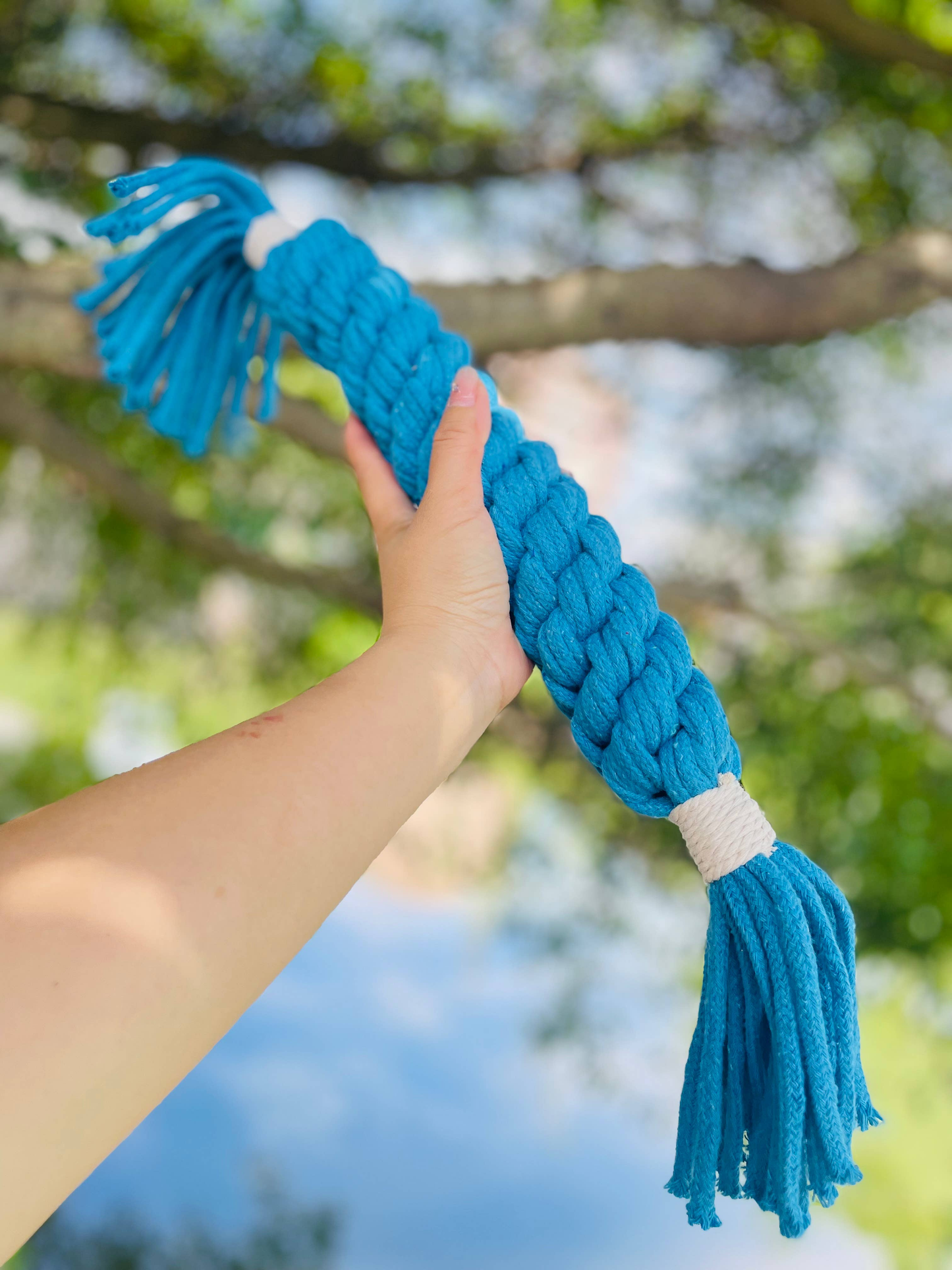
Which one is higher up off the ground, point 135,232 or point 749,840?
point 135,232

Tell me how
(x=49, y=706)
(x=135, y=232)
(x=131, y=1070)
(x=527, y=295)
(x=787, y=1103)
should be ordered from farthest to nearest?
(x=49, y=706) < (x=527, y=295) < (x=135, y=232) < (x=787, y=1103) < (x=131, y=1070)

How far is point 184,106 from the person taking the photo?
7.40 ft

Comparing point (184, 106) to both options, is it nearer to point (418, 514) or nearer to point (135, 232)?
point (135, 232)

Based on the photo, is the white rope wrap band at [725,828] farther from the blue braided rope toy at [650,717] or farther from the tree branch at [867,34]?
the tree branch at [867,34]

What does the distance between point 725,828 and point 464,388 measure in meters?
0.34

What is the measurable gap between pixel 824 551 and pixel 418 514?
1.86 m

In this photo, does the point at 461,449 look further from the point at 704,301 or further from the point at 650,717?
the point at 704,301

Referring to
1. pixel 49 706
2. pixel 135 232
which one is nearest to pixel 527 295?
pixel 135 232

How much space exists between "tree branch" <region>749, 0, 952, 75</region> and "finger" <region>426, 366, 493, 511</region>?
1.38m

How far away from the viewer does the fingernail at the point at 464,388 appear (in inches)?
27.3

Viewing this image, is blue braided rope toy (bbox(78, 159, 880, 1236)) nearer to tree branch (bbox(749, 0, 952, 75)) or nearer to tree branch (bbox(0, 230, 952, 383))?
tree branch (bbox(0, 230, 952, 383))

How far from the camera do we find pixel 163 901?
0.42m

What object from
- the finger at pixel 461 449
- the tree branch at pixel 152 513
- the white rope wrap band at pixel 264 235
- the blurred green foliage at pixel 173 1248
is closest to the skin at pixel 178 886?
the finger at pixel 461 449

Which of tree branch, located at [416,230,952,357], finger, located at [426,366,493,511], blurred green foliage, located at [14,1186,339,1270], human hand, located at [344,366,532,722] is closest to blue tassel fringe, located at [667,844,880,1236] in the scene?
human hand, located at [344,366,532,722]
